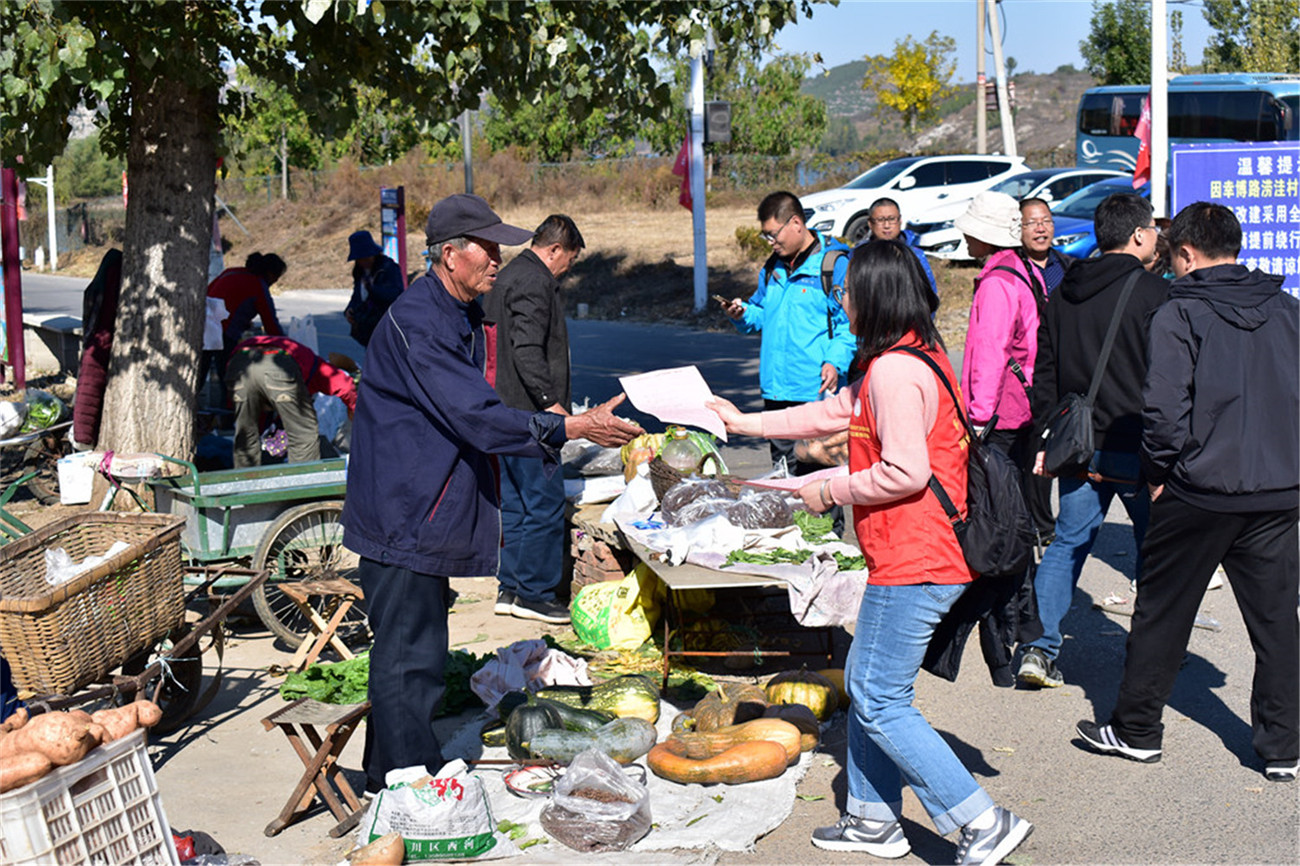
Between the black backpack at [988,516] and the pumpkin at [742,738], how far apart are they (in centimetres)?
136

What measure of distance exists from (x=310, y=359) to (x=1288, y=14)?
112 ft

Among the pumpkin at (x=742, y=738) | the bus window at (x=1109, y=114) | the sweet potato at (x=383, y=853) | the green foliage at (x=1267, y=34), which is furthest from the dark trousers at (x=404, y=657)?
the green foliage at (x=1267, y=34)

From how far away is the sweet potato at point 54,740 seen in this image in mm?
3254

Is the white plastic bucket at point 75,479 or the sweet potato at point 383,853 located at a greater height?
the white plastic bucket at point 75,479

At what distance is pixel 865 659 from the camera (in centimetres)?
395

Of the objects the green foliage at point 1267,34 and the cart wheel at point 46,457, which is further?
the green foliage at point 1267,34

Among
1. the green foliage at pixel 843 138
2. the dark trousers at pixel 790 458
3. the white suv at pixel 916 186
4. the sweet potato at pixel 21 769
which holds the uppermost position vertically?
the green foliage at pixel 843 138

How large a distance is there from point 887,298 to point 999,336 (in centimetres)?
200

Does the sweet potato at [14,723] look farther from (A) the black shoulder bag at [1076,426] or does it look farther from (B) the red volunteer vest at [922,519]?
(A) the black shoulder bag at [1076,426]

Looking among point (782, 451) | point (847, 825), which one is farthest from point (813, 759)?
point (782, 451)

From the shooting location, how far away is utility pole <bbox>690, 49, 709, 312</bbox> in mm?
19000

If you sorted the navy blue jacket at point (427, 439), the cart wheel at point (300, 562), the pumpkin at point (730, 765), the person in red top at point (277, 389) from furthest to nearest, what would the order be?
the person in red top at point (277, 389) → the cart wheel at point (300, 562) → the pumpkin at point (730, 765) → the navy blue jacket at point (427, 439)

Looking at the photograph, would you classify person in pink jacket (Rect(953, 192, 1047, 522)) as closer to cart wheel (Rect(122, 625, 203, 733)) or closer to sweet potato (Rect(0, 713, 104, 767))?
cart wheel (Rect(122, 625, 203, 733))

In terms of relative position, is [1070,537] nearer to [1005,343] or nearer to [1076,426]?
[1076,426]
